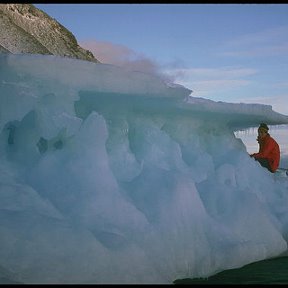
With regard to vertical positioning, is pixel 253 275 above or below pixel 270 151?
below

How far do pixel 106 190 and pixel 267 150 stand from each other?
17.1ft

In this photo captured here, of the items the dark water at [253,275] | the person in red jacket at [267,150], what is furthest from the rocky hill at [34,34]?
the dark water at [253,275]

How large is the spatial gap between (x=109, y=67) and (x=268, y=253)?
331 centimetres

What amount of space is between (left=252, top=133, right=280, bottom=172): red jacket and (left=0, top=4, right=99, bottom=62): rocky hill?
37936 millimetres

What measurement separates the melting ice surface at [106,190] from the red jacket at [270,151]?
2.66 metres

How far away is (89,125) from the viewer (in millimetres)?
5305

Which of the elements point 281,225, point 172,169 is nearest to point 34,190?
point 172,169

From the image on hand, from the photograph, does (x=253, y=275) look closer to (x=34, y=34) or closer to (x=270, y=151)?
(x=270, y=151)

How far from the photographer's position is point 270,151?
935 cm

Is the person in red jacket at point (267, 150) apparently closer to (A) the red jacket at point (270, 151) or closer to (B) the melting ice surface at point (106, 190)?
(A) the red jacket at point (270, 151)

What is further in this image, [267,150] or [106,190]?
[267,150]

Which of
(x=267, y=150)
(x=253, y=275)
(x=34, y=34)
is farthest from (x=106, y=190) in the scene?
(x=34, y=34)

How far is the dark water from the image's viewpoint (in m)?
5.14

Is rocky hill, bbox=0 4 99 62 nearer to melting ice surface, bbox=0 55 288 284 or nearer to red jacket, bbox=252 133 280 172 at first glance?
red jacket, bbox=252 133 280 172
